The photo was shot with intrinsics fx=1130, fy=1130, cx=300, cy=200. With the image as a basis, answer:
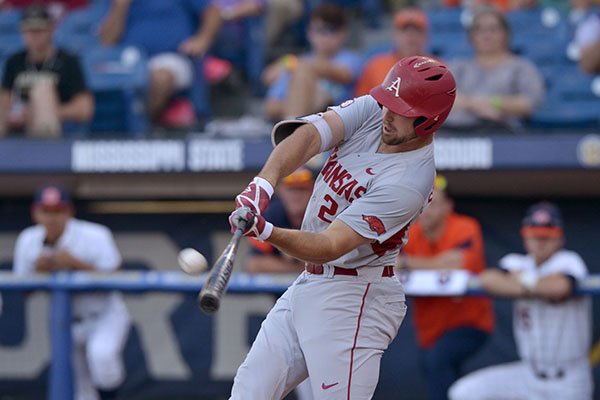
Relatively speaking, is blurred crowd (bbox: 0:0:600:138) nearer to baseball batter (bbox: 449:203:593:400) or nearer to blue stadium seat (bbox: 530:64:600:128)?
blue stadium seat (bbox: 530:64:600:128)

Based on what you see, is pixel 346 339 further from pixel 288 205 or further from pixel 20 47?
pixel 20 47

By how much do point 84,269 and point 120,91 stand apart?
1.45 meters

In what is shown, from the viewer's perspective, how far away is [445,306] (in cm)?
611

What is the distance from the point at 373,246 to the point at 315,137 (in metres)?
0.43

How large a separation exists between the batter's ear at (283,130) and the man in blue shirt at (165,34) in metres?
3.61

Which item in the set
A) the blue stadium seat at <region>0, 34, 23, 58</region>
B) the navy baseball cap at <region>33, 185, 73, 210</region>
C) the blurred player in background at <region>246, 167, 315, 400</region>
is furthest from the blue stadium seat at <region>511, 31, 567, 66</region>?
the blue stadium seat at <region>0, 34, 23, 58</region>

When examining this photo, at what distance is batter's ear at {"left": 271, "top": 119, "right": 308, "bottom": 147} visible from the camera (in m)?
3.75

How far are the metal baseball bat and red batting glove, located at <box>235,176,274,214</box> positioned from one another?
0.32 feet

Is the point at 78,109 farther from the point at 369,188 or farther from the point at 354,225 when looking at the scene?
the point at 354,225

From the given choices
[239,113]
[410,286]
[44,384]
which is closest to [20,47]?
[239,113]

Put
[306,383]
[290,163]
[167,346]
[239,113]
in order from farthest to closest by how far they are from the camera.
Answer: [239,113]
[167,346]
[306,383]
[290,163]

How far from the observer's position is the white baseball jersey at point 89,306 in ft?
20.9

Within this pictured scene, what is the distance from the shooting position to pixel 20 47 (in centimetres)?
807

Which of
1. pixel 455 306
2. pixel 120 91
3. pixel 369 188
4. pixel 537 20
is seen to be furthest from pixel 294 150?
pixel 537 20
